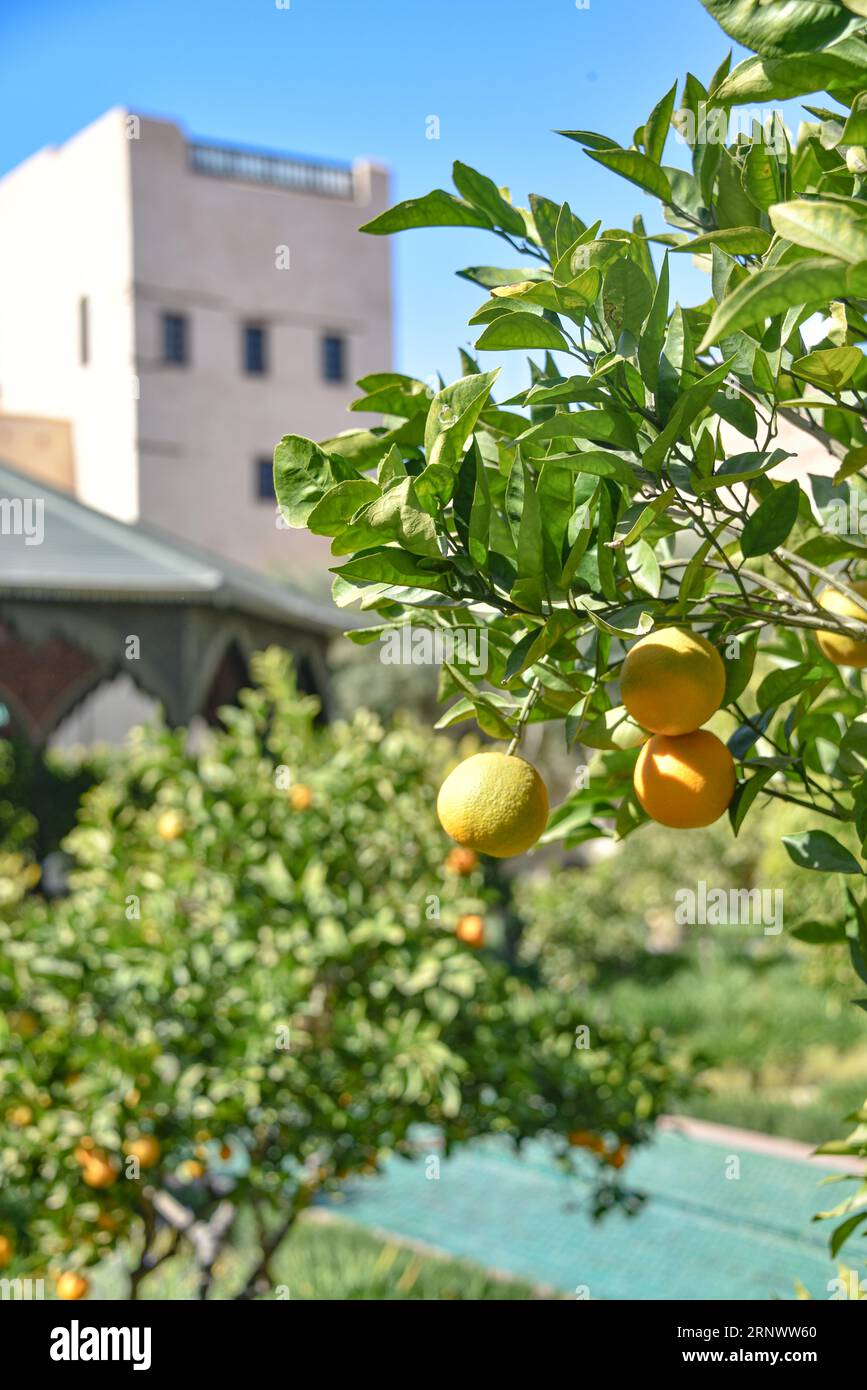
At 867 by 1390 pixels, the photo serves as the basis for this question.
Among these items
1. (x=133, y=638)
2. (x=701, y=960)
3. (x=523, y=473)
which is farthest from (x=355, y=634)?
(x=701, y=960)

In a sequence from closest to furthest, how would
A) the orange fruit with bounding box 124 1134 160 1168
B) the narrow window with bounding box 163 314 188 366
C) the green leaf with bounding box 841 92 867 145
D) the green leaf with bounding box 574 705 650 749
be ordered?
the green leaf with bounding box 841 92 867 145, the green leaf with bounding box 574 705 650 749, the orange fruit with bounding box 124 1134 160 1168, the narrow window with bounding box 163 314 188 366

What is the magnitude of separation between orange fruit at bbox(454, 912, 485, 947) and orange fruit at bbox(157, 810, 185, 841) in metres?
0.73

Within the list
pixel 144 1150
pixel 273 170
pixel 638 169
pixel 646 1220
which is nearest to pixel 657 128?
pixel 638 169

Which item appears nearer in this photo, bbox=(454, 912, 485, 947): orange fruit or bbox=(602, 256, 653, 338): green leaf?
bbox=(602, 256, 653, 338): green leaf

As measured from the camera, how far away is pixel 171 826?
3078mm

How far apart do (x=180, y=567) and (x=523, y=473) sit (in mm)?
8877

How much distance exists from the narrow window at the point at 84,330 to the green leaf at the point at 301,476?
9843 mm

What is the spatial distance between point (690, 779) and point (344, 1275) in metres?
4.17

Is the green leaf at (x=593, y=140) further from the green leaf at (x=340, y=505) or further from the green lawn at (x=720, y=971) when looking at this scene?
the green lawn at (x=720, y=971)

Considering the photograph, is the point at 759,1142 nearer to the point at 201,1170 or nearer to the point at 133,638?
the point at 201,1170

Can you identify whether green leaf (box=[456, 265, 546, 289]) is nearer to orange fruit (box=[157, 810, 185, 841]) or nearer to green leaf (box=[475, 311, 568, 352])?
green leaf (box=[475, 311, 568, 352])

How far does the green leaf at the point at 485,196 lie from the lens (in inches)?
39.3

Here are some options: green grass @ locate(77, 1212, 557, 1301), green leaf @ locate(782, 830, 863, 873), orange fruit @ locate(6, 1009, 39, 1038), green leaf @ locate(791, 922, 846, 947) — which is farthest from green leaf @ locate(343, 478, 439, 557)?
green grass @ locate(77, 1212, 557, 1301)

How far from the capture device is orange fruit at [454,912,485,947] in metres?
2.91
